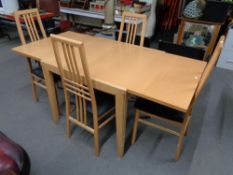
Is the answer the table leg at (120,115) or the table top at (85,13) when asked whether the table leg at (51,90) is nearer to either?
the table leg at (120,115)

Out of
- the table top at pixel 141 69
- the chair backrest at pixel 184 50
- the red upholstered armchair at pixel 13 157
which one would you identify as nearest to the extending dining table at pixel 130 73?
the table top at pixel 141 69

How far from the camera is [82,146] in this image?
1.77 metres

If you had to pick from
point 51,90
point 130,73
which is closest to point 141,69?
point 130,73

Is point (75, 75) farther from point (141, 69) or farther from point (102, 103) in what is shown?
point (141, 69)

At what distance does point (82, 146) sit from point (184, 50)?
4.69 feet

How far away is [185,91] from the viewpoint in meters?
1.26

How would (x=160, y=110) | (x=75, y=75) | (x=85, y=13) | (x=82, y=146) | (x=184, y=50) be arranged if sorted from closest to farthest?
(x=75, y=75) → (x=160, y=110) → (x=82, y=146) → (x=184, y=50) → (x=85, y=13)

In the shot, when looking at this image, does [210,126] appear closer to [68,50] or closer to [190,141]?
[190,141]

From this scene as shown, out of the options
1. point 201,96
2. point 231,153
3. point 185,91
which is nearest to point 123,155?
point 185,91

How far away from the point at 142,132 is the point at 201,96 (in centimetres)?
111

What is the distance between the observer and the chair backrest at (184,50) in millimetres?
1908

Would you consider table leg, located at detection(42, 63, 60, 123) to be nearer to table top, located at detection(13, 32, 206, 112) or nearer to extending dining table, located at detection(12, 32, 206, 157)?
Result: extending dining table, located at detection(12, 32, 206, 157)

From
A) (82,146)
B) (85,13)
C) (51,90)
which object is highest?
(85,13)

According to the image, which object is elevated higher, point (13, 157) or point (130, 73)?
point (130, 73)
